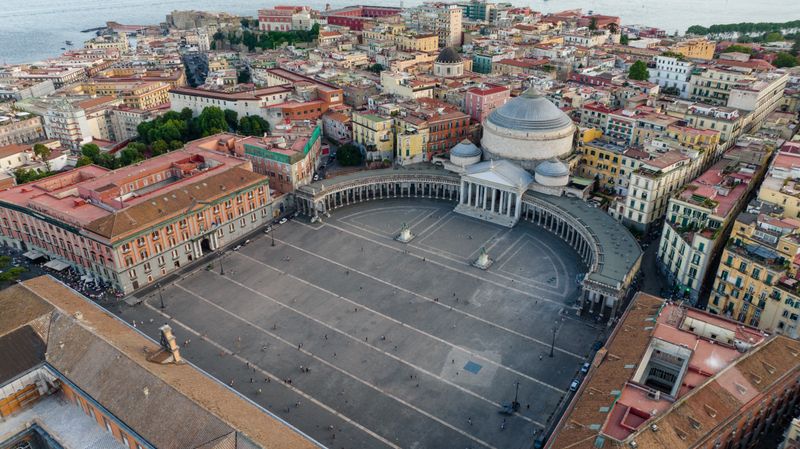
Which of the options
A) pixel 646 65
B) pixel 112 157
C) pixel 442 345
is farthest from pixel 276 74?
pixel 442 345

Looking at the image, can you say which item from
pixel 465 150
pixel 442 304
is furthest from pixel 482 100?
pixel 442 304

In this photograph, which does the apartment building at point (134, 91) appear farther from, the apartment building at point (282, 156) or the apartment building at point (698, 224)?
the apartment building at point (698, 224)

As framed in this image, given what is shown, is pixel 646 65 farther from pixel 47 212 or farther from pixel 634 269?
pixel 47 212

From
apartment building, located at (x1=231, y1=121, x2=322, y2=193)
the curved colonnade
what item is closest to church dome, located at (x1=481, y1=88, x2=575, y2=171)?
the curved colonnade

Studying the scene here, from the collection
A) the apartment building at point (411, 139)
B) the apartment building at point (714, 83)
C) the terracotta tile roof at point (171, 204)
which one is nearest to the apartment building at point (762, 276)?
the apartment building at point (411, 139)

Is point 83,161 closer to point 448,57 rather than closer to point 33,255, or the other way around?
point 33,255
